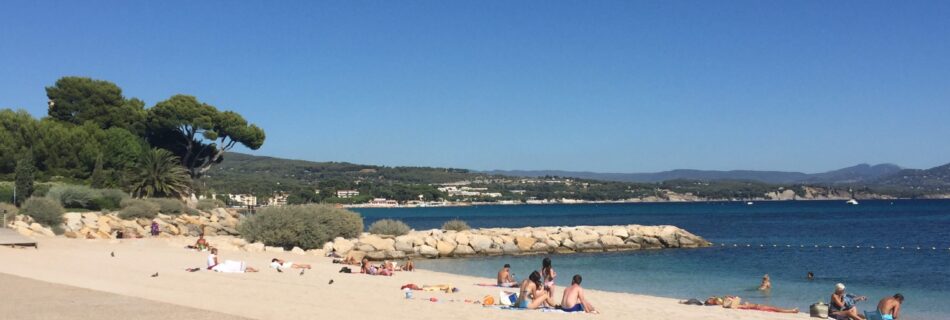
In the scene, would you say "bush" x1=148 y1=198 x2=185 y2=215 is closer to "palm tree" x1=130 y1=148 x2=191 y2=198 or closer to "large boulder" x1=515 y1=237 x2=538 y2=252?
"palm tree" x1=130 y1=148 x2=191 y2=198

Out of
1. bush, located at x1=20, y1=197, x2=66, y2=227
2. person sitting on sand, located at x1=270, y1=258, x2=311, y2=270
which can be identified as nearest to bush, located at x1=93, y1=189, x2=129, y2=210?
bush, located at x1=20, y1=197, x2=66, y2=227

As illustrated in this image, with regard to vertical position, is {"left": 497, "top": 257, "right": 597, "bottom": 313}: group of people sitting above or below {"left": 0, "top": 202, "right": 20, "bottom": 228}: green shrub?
below

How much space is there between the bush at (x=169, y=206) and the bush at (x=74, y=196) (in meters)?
2.91

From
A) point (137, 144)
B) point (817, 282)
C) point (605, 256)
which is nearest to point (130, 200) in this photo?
point (137, 144)

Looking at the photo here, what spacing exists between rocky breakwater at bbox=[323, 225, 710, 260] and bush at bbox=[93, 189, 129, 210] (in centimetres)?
1561

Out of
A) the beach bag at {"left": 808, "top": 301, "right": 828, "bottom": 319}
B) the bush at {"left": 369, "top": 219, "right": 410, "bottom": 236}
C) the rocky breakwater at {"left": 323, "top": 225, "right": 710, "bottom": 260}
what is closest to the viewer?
the beach bag at {"left": 808, "top": 301, "right": 828, "bottom": 319}

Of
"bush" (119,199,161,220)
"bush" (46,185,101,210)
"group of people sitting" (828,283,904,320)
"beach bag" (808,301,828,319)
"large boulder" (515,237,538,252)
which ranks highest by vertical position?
"bush" (46,185,101,210)

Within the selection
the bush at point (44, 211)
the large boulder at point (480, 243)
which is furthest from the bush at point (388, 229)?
the bush at point (44, 211)

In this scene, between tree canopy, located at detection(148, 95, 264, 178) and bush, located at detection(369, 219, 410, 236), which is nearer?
bush, located at detection(369, 219, 410, 236)

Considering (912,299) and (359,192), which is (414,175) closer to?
(359,192)

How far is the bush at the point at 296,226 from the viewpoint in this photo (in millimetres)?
32469

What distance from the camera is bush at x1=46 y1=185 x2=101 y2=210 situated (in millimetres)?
40000

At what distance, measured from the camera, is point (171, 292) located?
50.6 feet

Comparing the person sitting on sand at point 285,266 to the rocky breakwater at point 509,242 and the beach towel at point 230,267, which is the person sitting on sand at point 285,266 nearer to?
the beach towel at point 230,267
